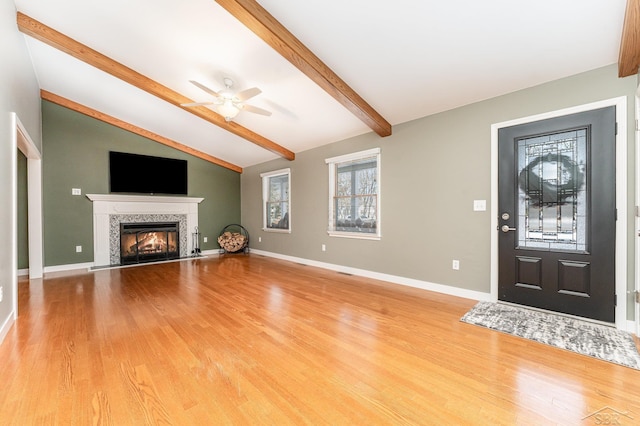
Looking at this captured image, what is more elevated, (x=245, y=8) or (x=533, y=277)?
(x=245, y=8)

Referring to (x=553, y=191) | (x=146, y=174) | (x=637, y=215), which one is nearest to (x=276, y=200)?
(x=146, y=174)

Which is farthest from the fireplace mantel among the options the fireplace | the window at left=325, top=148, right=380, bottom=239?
the window at left=325, top=148, right=380, bottom=239

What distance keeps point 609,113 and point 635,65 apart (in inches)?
15.4

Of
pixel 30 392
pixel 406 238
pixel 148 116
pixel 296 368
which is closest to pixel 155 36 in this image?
pixel 148 116

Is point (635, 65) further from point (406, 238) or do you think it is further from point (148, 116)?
point (148, 116)

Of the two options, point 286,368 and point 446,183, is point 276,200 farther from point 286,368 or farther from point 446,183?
point 286,368

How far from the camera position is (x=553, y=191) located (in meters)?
2.77

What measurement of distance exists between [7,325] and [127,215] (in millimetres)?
3713

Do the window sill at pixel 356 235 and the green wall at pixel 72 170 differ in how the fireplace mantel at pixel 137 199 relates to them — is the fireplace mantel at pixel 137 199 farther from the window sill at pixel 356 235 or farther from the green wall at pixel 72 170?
the window sill at pixel 356 235

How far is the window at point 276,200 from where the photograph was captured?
6190 millimetres

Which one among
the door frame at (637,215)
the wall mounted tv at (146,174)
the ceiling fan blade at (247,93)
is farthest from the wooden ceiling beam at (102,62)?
the door frame at (637,215)

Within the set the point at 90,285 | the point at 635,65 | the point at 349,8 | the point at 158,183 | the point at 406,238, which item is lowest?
the point at 90,285

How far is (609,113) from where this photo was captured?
8.13 feet

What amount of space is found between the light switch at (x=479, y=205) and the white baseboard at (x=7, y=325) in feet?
15.6
